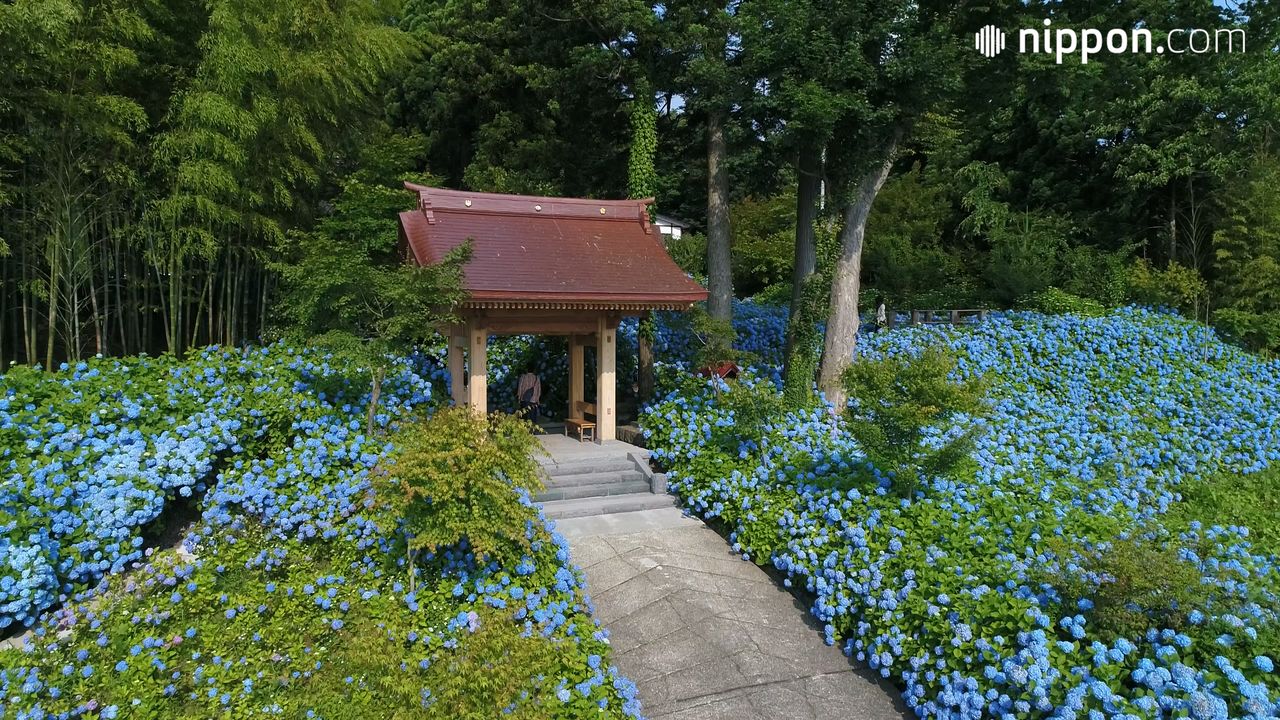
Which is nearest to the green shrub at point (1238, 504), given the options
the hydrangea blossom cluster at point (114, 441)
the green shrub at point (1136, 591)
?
the green shrub at point (1136, 591)

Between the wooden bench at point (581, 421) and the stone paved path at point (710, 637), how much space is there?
7.63 feet

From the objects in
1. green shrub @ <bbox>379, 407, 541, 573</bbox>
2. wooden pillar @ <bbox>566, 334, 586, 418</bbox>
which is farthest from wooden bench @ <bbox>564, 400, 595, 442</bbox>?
green shrub @ <bbox>379, 407, 541, 573</bbox>

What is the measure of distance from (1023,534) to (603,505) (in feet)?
12.2

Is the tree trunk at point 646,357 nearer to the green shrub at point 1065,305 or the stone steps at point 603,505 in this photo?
the stone steps at point 603,505

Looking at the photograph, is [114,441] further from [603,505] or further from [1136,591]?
[1136,591]

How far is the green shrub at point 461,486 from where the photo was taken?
462 centimetres

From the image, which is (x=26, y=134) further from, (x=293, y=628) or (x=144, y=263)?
(x=293, y=628)

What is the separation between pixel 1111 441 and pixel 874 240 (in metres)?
10.9

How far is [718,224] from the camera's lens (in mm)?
10445

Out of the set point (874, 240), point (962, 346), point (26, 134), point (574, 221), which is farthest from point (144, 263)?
point (874, 240)

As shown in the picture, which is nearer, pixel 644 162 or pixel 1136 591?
pixel 1136 591

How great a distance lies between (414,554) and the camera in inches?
193

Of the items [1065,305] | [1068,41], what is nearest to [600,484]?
[1068,41]

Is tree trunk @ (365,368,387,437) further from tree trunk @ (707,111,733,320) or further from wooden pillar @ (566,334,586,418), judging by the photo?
tree trunk @ (707,111,733,320)
